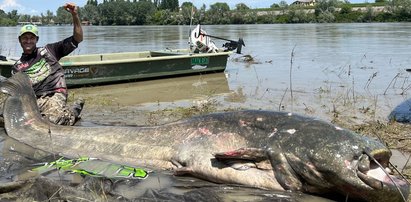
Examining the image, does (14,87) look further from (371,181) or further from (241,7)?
(241,7)

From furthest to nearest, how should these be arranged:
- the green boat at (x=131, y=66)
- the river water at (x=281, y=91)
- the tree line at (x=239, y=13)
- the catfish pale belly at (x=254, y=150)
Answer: the tree line at (x=239, y=13)
the green boat at (x=131, y=66)
the river water at (x=281, y=91)
the catfish pale belly at (x=254, y=150)

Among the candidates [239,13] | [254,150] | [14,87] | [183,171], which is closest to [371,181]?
[254,150]

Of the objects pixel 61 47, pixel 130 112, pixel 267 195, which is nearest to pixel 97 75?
pixel 130 112

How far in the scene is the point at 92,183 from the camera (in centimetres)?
404

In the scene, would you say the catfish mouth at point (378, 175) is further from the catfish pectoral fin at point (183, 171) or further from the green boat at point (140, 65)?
the green boat at point (140, 65)

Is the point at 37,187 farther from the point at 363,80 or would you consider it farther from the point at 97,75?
the point at 363,80

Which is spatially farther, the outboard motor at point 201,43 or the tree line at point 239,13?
the tree line at point 239,13

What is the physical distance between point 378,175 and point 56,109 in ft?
15.5

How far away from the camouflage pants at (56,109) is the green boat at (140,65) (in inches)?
154

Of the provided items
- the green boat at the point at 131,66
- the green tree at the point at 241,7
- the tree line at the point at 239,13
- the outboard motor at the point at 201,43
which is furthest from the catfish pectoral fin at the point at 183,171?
the green tree at the point at 241,7

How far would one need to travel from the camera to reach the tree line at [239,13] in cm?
7225

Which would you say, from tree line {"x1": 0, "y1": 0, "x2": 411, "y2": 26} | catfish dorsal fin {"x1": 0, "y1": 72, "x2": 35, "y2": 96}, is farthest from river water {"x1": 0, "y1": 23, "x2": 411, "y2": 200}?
tree line {"x1": 0, "y1": 0, "x2": 411, "y2": 26}

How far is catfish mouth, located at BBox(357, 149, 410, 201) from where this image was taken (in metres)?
3.66

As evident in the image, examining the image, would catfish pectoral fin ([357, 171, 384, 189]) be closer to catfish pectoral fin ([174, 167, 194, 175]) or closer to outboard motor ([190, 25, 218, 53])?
catfish pectoral fin ([174, 167, 194, 175])
